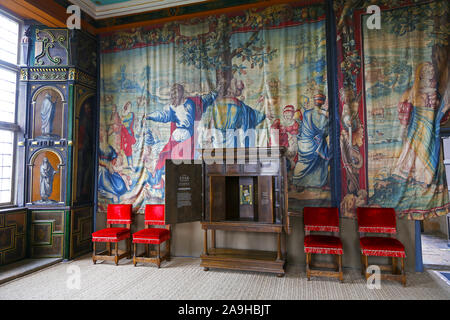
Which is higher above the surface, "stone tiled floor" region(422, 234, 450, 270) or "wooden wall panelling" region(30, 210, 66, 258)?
"wooden wall panelling" region(30, 210, 66, 258)

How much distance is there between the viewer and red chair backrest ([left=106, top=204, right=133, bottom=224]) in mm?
5176

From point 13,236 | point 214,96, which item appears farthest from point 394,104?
point 13,236

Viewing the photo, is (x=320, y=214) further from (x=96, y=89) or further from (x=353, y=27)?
(x=96, y=89)

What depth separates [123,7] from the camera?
548 cm

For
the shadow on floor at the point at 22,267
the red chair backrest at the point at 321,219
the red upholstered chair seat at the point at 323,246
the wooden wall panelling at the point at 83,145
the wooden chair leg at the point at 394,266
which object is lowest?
the shadow on floor at the point at 22,267

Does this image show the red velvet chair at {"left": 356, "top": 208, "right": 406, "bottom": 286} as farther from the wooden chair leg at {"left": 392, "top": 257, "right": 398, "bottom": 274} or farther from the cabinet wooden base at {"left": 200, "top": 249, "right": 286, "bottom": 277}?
the cabinet wooden base at {"left": 200, "top": 249, "right": 286, "bottom": 277}

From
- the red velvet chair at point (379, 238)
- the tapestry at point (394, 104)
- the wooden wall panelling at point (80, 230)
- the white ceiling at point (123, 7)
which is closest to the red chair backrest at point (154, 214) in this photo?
the wooden wall panelling at point (80, 230)

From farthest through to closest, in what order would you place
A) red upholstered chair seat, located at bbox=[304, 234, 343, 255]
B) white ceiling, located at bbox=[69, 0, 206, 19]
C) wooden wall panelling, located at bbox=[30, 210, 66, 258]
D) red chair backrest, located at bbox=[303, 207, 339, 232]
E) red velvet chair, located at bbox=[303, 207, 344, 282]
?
white ceiling, located at bbox=[69, 0, 206, 19]
wooden wall panelling, located at bbox=[30, 210, 66, 258]
red chair backrest, located at bbox=[303, 207, 339, 232]
red velvet chair, located at bbox=[303, 207, 344, 282]
red upholstered chair seat, located at bbox=[304, 234, 343, 255]

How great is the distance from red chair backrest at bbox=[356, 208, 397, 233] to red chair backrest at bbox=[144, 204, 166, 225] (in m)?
3.22

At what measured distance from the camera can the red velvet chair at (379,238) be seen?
371 cm

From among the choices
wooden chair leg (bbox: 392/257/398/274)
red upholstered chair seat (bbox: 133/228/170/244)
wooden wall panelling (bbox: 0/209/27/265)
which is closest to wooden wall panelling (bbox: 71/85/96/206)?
wooden wall panelling (bbox: 0/209/27/265)

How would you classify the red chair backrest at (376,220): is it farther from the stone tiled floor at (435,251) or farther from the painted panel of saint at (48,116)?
the painted panel of saint at (48,116)
